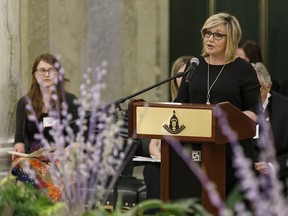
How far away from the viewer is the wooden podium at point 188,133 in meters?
5.69

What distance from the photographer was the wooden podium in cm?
569

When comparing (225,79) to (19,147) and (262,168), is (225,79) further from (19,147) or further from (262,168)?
(19,147)

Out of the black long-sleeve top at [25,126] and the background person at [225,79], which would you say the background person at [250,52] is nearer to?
the black long-sleeve top at [25,126]

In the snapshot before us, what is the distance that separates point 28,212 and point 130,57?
8628 millimetres

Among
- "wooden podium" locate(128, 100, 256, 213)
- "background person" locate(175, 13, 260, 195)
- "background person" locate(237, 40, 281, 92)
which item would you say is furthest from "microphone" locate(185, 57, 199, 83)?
"background person" locate(237, 40, 281, 92)

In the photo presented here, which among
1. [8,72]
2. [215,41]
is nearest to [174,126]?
[215,41]

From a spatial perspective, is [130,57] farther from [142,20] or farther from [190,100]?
[190,100]

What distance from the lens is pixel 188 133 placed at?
18.8 ft

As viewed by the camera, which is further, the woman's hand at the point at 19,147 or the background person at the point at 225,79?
the woman's hand at the point at 19,147

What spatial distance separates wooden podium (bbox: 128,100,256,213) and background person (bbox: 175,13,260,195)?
0.23m

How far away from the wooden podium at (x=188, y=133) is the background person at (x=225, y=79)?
231 mm

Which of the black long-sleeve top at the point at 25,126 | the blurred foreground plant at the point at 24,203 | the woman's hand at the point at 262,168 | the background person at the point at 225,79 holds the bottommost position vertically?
the woman's hand at the point at 262,168

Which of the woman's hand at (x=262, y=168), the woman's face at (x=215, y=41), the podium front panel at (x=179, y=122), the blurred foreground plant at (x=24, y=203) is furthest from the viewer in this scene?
the woman's hand at (x=262, y=168)

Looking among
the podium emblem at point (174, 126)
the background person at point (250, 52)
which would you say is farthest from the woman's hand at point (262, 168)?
the background person at point (250, 52)
